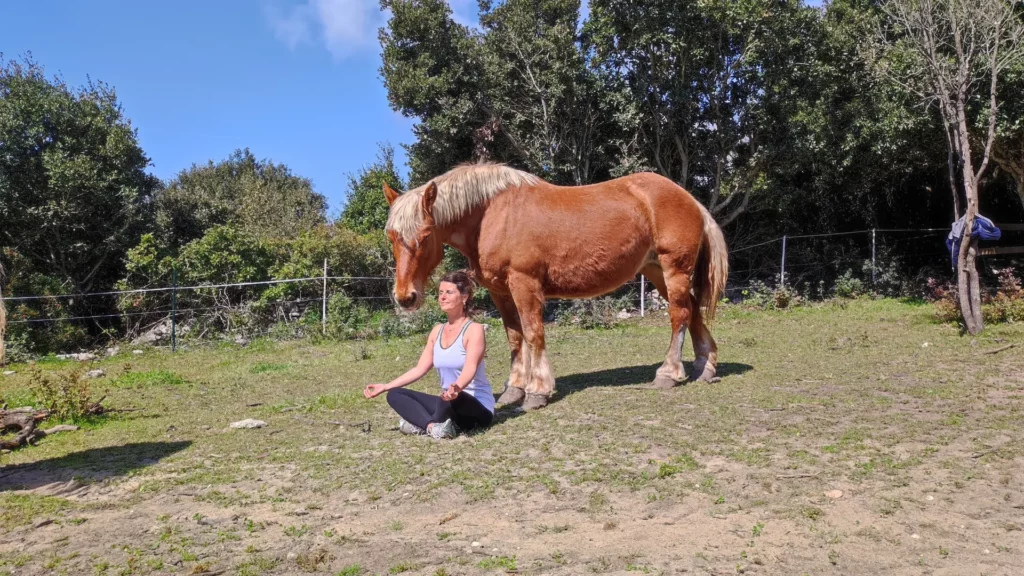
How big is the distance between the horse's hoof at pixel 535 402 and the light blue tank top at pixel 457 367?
688mm

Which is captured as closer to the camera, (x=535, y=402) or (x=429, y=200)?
(x=429, y=200)

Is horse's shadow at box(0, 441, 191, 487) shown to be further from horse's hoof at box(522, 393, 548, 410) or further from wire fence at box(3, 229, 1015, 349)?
wire fence at box(3, 229, 1015, 349)

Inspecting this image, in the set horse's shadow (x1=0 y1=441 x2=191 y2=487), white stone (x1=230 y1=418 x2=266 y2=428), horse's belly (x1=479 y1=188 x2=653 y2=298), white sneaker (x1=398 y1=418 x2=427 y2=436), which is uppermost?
horse's belly (x1=479 y1=188 x2=653 y2=298)

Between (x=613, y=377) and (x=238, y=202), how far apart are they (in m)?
24.2

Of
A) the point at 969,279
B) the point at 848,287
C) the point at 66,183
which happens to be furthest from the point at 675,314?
the point at 66,183

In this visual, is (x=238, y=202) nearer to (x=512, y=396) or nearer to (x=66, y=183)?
(x=66, y=183)

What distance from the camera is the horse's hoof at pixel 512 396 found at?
21.1 feet

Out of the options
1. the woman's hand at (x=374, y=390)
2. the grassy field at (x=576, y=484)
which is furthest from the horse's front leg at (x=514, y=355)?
the woman's hand at (x=374, y=390)

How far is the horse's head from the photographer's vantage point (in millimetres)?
5816

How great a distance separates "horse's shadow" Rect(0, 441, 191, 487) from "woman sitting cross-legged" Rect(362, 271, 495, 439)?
187 centimetres

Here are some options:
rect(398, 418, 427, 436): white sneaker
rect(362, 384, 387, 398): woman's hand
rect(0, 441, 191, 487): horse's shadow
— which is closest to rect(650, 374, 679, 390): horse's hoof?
rect(398, 418, 427, 436): white sneaker

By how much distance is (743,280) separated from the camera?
762 inches

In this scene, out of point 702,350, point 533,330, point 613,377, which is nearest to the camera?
point 533,330

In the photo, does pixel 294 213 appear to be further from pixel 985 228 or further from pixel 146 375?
pixel 985 228
